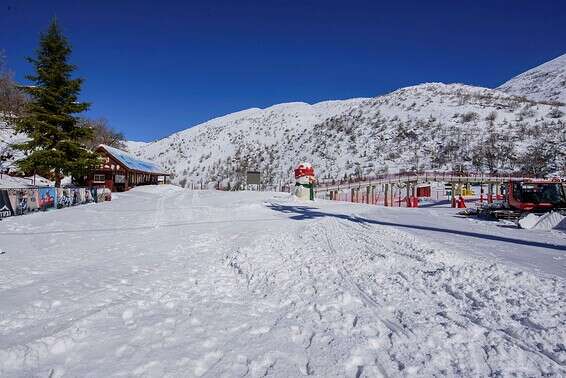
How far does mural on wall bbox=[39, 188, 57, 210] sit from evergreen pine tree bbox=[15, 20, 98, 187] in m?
6.59

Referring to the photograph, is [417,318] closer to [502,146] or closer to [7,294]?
[7,294]

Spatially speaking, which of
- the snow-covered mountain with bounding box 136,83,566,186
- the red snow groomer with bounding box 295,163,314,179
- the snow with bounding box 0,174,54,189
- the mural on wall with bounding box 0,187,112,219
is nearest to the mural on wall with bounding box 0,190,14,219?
the mural on wall with bounding box 0,187,112,219

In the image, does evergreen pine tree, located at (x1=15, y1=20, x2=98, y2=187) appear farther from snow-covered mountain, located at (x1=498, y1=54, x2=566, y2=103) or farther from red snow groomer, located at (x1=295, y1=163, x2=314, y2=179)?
snow-covered mountain, located at (x1=498, y1=54, x2=566, y2=103)

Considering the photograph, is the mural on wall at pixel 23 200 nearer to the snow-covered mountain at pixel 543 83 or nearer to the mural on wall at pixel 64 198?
the mural on wall at pixel 64 198

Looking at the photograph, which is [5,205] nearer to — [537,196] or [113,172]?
[537,196]

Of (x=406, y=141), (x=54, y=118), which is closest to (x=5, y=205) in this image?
(x=54, y=118)

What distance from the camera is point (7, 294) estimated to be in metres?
6.50

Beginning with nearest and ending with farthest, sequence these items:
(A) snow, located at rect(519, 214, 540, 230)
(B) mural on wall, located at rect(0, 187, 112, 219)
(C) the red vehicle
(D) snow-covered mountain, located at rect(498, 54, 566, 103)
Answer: (A) snow, located at rect(519, 214, 540, 230) < (B) mural on wall, located at rect(0, 187, 112, 219) < (C) the red vehicle < (D) snow-covered mountain, located at rect(498, 54, 566, 103)

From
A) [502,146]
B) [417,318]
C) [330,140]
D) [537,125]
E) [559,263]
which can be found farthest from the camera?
[330,140]

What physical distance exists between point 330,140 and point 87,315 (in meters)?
79.1

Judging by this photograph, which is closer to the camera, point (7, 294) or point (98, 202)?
point (7, 294)

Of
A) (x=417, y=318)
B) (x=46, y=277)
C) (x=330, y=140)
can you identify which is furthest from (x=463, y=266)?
(x=330, y=140)

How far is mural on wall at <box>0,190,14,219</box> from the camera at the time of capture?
17672 mm

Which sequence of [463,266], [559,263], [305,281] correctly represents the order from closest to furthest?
[305,281] → [463,266] → [559,263]
